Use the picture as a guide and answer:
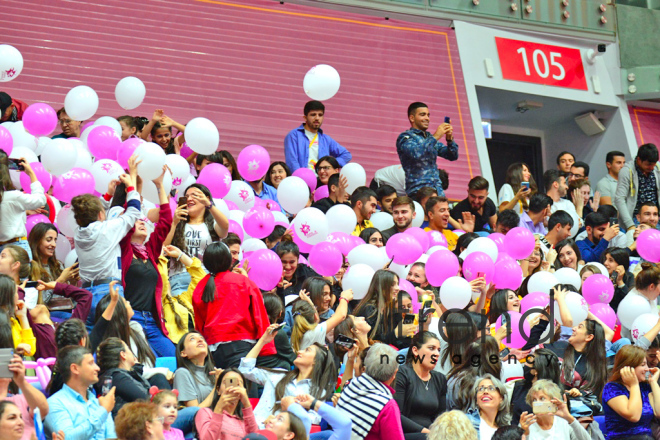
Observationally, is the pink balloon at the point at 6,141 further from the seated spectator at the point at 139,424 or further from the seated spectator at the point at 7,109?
the seated spectator at the point at 139,424

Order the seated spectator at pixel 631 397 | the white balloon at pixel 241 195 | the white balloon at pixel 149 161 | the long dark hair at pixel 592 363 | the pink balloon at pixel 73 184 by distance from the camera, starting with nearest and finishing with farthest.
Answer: the seated spectator at pixel 631 397, the long dark hair at pixel 592 363, the white balloon at pixel 149 161, the pink balloon at pixel 73 184, the white balloon at pixel 241 195

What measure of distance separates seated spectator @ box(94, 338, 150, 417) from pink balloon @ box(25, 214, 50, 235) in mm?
2163

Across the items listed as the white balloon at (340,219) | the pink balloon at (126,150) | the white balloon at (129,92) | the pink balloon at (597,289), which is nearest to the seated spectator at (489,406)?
the pink balloon at (597,289)

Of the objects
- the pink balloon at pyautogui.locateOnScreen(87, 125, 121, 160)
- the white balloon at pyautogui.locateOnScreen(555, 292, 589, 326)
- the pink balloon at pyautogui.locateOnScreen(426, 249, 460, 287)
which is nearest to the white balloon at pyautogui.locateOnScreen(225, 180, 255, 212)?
the pink balloon at pyautogui.locateOnScreen(87, 125, 121, 160)

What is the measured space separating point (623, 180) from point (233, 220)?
17.1ft

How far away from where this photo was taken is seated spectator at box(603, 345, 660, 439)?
6430mm

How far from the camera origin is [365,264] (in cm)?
770

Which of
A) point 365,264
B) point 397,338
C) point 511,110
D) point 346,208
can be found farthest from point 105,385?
point 511,110

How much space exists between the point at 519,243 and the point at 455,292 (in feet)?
4.38

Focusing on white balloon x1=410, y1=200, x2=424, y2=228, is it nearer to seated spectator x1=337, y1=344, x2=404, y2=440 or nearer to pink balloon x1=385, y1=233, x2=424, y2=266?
pink balloon x1=385, y1=233, x2=424, y2=266

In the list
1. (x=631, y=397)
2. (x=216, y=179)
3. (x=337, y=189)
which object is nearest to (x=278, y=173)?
(x=337, y=189)

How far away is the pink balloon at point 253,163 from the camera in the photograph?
9.04 meters

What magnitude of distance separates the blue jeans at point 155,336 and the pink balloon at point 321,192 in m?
2.99

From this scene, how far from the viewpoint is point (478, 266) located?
25.7 ft
